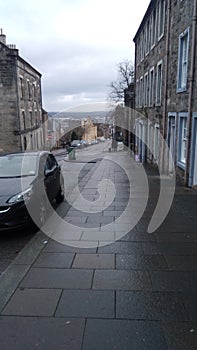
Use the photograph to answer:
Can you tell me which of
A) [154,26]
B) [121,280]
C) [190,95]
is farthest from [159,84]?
[121,280]

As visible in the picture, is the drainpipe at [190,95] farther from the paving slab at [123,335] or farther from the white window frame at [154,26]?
the paving slab at [123,335]

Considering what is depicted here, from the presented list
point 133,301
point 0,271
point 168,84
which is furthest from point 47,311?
point 168,84

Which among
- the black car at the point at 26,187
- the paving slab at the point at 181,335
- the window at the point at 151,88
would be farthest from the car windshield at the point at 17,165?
the window at the point at 151,88

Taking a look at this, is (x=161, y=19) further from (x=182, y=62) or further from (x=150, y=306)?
(x=150, y=306)

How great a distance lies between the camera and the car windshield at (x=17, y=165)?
6.52 meters

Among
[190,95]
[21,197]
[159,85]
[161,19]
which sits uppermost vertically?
[161,19]

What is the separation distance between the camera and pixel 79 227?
20.0 feet

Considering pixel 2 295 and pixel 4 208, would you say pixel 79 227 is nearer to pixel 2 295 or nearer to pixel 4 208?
pixel 4 208

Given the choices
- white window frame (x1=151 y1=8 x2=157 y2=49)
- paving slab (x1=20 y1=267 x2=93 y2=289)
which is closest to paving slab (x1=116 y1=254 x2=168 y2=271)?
paving slab (x1=20 y1=267 x2=93 y2=289)

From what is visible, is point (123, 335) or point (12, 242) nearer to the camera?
point (123, 335)

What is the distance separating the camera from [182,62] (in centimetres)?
1075

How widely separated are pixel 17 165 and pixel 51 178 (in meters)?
0.90

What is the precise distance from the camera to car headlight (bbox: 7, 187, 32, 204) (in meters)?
5.45

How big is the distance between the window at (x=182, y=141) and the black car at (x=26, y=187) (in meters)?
5.11
